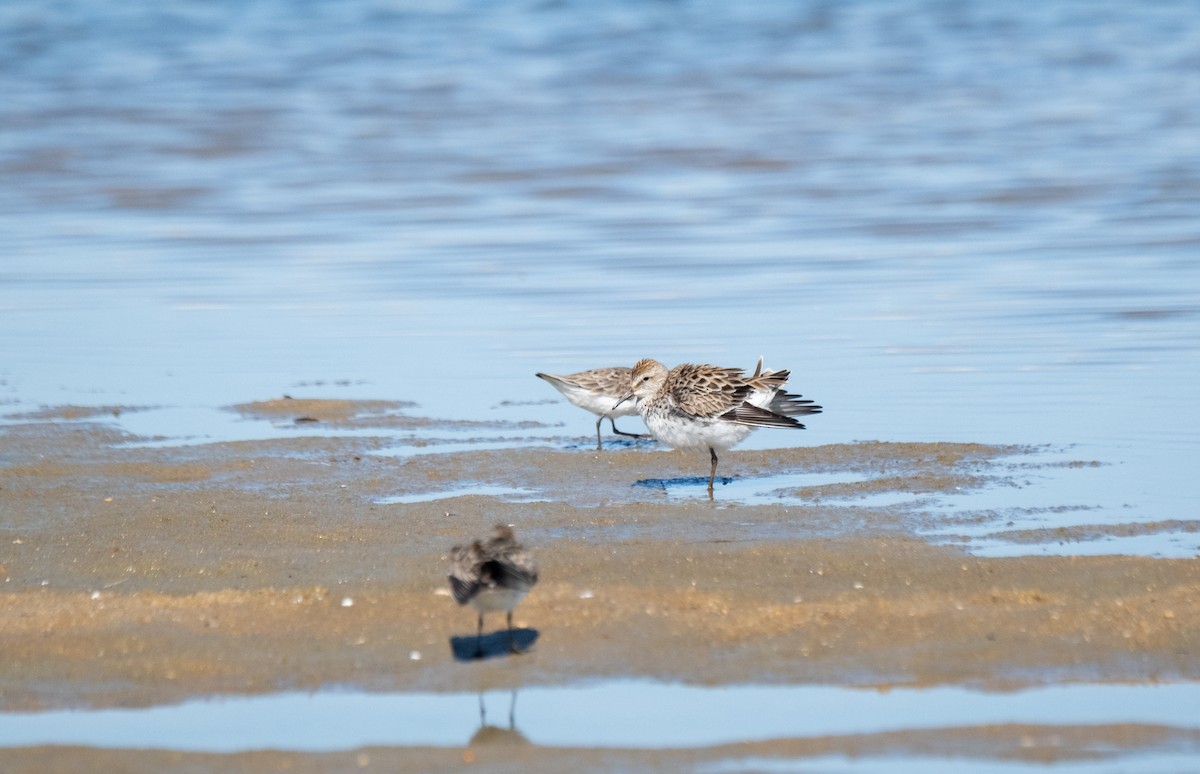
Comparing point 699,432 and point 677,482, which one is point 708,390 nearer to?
point 699,432

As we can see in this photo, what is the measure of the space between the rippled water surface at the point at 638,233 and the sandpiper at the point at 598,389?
0.27 metres

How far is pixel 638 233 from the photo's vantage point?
19.6m

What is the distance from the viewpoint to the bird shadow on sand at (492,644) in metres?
6.62

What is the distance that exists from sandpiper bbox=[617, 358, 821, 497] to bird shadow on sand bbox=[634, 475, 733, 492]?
0.18ft

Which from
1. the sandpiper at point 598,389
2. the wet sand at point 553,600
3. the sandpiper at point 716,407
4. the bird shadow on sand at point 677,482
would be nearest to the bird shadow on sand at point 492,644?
the wet sand at point 553,600

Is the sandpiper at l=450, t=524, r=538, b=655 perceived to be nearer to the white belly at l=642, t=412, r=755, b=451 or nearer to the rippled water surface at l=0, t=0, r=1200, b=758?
the rippled water surface at l=0, t=0, r=1200, b=758

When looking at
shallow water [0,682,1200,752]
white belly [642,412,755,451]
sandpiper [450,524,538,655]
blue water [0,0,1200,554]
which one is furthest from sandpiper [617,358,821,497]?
shallow water [0,682,1200,752]

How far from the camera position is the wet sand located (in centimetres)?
628

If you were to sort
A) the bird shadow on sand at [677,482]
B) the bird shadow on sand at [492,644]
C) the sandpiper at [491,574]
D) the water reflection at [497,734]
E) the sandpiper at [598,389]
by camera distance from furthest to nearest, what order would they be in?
the sandpiper at [598,389], the bird shadow on sand at [677,482], the bird shadow on sand at [492,644], the sandpiper at [491,574], the water reflection at [497,734]

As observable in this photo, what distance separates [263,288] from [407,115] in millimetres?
14733

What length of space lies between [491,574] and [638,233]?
1359 centimetres

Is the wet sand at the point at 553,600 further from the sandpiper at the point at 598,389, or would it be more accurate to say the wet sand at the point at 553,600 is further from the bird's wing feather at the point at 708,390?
the sandpiper at the point at 598,389

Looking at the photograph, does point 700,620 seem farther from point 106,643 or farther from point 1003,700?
point 106,643

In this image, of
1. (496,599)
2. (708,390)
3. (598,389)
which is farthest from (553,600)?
(598,389)
